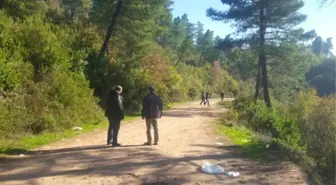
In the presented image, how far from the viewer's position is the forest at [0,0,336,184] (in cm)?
1347

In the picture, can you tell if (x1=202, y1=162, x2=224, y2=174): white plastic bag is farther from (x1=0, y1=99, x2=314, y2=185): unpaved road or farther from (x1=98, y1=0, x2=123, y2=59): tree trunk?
(x1=98, y1=0, x2=123, y2=59): tree trunk

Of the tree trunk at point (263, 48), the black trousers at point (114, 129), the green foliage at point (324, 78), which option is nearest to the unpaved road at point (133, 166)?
the black trousers at point (114, 129)

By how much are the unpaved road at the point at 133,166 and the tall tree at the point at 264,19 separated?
20.2 meters

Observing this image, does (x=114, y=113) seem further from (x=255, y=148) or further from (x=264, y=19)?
(x=264, y=19)

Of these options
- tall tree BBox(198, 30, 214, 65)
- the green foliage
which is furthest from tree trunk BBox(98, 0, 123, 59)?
the green foliage

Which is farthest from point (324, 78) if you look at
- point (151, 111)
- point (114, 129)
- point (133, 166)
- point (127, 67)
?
point (133, 166)

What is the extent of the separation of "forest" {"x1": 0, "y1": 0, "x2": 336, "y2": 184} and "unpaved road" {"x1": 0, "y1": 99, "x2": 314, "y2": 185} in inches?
85.0

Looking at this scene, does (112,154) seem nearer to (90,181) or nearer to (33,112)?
(90,181)

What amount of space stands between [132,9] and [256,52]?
11.1 m

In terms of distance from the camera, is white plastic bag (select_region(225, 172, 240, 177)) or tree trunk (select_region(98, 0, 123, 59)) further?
tree trunk (select_region(98, 0, 123, 59))

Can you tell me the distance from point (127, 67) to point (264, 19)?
40.8 ft

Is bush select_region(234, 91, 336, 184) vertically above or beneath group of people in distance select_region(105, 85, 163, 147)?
beneath

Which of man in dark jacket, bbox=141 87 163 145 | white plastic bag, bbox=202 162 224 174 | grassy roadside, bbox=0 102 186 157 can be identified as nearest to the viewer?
white plastic bag, bbox=202 162 224 174

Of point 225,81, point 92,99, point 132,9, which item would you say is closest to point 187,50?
point 225,81
